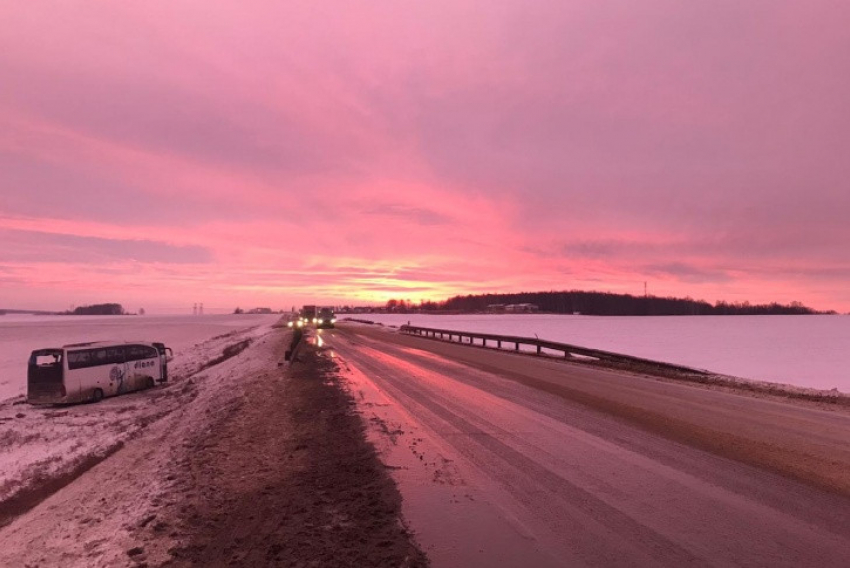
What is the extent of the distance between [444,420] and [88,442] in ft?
32.7

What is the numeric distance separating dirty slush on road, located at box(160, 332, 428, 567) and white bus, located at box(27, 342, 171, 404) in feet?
41.5

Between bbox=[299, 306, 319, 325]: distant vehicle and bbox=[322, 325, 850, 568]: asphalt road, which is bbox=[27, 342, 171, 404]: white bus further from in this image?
bbox=[299, 306, 319, 325]: distant vehicle

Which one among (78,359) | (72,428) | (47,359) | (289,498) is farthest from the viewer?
(47,359)

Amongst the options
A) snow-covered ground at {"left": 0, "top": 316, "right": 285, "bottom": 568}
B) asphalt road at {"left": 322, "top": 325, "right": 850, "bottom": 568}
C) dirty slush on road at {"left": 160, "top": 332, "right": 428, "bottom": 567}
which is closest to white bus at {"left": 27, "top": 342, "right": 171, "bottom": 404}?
snow-covered ground at {"left": 0, "top": 316, "right": 285, "bottom": 568}

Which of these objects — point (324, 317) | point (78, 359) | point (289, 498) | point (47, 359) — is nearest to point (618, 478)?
point (289, 498)

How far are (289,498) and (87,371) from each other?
764 inches

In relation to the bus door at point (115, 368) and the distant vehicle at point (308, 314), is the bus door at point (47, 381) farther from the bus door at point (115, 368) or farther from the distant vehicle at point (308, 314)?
the distant vehicle at point (308, 314)

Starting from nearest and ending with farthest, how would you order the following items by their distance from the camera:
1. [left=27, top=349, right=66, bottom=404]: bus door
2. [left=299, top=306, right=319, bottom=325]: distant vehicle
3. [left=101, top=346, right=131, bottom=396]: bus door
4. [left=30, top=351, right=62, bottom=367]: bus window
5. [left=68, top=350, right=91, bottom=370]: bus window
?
[left=27, top=349, right=66, bottom=404]: bus door < [left=30, top=351, right=62, bottom=367]: bus window < [left=68, top=350, right=91, bottom=370]: bus window < [left=101, top=346, right=131, bottom=396]: bus door < [left=299, top=306, right=319, bottom=325]: distant vehicle

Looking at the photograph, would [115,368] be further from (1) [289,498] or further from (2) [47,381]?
(1) [289,498]

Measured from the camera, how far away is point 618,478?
687cm

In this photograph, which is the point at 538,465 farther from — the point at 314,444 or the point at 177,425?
the point at 177,425

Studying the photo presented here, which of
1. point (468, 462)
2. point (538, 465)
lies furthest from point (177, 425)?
point (538, 465)

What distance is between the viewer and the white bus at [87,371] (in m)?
20.0

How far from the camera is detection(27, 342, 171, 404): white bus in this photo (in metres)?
20.0
